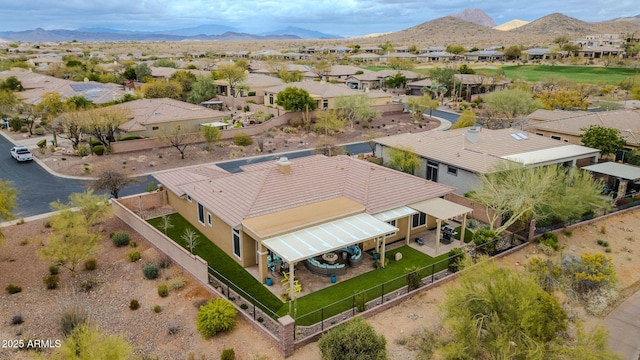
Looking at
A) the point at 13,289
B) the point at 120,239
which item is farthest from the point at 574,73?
the point at 13,289

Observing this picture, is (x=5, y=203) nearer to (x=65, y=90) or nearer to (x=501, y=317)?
(x=501, y=317)

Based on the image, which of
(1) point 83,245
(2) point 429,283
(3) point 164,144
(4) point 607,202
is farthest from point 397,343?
(3) point 164,144

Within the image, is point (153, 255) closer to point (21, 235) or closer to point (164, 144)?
point (21, 235)

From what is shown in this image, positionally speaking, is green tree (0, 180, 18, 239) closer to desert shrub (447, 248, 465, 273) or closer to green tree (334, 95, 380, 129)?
desert shrub (447, 248, 465, 273)

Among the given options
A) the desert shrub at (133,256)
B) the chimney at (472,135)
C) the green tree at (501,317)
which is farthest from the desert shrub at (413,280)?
the chimney at (472,135)

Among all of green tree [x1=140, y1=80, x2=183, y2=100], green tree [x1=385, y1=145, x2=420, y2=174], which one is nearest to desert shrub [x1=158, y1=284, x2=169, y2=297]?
green tree [x1=385, y1=145, x2=420, y2=174]

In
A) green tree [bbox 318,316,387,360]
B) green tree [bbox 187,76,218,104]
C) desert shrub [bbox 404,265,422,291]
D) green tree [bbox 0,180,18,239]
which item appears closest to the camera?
green tree [bbox 318,316,387,360]
